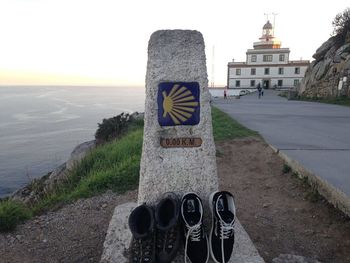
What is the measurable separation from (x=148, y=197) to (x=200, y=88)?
1213mm

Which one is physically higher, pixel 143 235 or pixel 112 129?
pixel 143 235

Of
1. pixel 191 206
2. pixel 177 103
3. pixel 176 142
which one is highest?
pixel 177 103

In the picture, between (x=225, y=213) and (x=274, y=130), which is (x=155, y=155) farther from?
(x=274, y=130)

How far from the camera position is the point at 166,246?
297 cm

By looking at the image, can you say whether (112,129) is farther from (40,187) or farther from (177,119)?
(177,119)

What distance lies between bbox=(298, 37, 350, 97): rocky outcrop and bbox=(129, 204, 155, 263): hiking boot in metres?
23.9

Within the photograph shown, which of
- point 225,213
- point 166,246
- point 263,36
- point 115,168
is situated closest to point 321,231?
point 225,213

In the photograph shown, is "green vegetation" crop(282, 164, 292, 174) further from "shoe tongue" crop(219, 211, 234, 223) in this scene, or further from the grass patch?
"shoe tongue" crop(219, 211, 234, 223)

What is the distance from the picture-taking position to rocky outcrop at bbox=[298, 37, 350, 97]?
24.1 metres

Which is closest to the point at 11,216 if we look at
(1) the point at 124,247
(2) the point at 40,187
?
(1) the point at 124,247

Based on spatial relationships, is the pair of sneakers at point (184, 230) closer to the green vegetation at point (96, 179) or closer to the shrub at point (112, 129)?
the green vegetation at point (96, 179)

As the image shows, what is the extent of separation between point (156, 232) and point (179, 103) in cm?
123

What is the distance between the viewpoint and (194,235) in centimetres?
301

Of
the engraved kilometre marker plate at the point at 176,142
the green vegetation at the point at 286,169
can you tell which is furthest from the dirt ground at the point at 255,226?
the engraved kilometre marker plate at the point at 176,142
